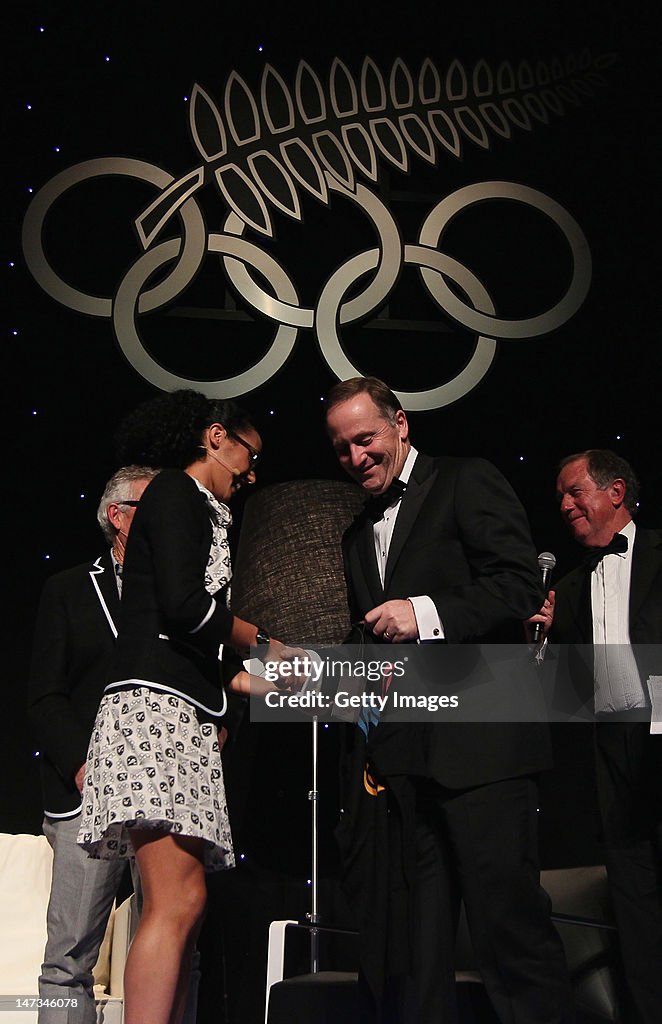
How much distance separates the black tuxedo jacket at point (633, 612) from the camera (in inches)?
125

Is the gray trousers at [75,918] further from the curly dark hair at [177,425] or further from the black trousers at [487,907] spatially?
the curly dark hair at [177,425]

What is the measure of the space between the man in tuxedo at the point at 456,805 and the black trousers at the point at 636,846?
826mm

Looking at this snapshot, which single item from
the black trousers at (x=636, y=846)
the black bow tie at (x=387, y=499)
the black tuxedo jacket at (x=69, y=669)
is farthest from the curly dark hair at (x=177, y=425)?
the black trousers at (x=636, y=846)

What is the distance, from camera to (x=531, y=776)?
2305 millimetres

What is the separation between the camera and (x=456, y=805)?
222 centimetres

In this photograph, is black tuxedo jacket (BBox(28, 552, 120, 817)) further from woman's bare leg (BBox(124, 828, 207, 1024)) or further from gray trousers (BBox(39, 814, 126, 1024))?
woman's bare leg (BBox(124, 828, 207, 1024))

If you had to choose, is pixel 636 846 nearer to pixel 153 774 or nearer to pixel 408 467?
pixel 408 467

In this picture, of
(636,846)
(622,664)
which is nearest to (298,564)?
(622,664)

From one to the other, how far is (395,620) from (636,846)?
1213mm

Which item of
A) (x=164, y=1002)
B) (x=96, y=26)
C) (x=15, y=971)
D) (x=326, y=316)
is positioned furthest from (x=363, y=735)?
(x=96, y=26)

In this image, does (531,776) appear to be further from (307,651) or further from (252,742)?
(252,742)

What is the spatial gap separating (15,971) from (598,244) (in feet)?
9.65
